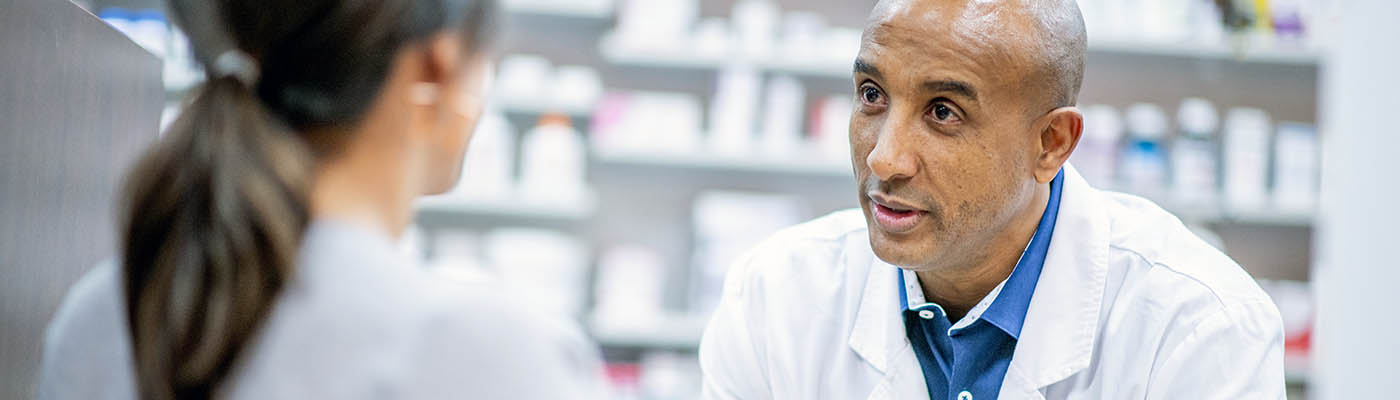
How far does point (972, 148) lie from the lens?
131 centimetres

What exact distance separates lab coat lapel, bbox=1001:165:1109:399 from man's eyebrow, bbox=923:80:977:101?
228mm

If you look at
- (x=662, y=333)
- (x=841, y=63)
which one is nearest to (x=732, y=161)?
(x=841, y=63)

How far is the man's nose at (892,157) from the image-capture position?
1277 mm

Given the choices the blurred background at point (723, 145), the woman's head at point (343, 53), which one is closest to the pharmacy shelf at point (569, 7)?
the blurred background at point (723, 145)

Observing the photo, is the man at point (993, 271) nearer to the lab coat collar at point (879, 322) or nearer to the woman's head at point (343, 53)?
the lab coat collar at point (879, 322)

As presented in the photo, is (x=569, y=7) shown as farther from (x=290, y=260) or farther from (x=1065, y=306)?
(x=290, y=260)

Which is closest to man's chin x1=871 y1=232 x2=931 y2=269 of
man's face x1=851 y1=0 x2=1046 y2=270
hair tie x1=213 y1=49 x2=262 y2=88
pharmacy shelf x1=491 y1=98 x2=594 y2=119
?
man's face x1=851 y1=0 x2=1046 y2=270

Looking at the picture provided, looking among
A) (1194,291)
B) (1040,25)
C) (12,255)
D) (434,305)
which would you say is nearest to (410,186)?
(434,305)

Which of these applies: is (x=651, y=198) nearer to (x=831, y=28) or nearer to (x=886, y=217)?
(x=831, y=28)

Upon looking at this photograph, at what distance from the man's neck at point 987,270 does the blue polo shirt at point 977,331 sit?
1cm

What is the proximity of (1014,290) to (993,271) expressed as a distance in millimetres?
36

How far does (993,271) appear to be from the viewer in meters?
1.41

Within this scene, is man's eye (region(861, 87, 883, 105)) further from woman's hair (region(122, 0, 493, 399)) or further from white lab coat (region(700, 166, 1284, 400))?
woman's hair (region(122, 0, 493, 399))

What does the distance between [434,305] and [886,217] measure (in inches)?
29.4
